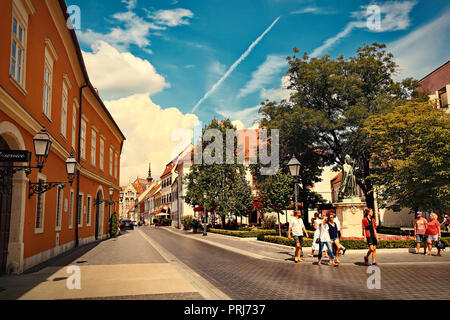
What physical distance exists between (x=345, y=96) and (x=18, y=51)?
25381 millimetres

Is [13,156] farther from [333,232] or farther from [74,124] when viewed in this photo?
[74,124]

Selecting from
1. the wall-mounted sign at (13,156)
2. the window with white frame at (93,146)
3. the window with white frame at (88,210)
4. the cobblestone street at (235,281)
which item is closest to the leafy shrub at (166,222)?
the window with white frame at (93,146)

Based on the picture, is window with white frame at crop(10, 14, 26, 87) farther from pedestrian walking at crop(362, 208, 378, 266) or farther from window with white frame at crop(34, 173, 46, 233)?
pedestrian walking at crop(362, 208, 378, 266)

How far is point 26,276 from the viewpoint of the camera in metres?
9.43

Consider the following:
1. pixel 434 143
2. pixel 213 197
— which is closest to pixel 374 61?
pixel 434 143

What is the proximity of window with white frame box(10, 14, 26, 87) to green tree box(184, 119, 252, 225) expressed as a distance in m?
25.4

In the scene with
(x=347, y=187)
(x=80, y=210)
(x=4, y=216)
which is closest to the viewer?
(x=4, y=216)

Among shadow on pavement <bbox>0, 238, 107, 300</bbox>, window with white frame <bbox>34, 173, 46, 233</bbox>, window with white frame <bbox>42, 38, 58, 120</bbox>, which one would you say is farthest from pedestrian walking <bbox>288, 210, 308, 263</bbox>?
window with white frame <bbox>42, 38, 58, 120</bbox>

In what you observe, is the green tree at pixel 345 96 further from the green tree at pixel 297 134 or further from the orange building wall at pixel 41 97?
the orange building wall at pixel 41 97

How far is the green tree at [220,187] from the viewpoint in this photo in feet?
112

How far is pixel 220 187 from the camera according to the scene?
1455 inches

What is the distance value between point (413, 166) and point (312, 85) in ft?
39.2

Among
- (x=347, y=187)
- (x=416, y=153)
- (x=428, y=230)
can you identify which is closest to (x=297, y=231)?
(x=428, y=230)
